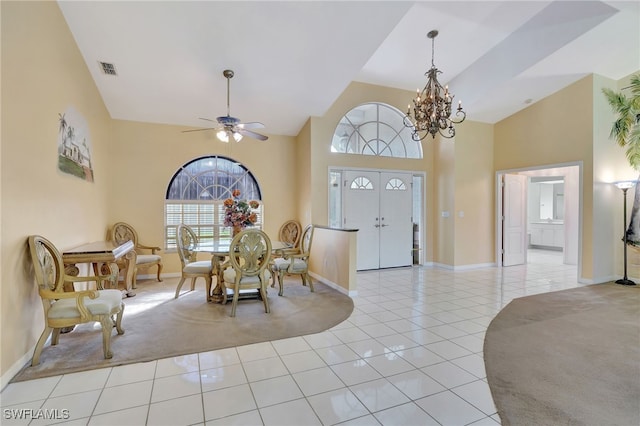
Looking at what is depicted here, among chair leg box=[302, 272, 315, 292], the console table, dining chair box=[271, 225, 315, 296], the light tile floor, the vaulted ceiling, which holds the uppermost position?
the vaulted ceiling

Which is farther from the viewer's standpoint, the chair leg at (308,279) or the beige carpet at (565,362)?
the chair leg at (308,279)

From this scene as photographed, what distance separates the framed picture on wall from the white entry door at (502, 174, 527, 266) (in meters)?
7.81

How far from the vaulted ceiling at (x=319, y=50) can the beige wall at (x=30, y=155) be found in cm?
70

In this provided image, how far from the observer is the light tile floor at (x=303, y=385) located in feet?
6.18

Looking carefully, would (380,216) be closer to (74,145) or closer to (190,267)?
(190,267)

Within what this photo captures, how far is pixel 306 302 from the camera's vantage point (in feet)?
13.7

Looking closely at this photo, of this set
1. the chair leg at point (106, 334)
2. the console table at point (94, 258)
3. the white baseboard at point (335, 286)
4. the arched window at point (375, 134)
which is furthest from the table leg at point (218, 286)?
the arched window at point (375, 134)

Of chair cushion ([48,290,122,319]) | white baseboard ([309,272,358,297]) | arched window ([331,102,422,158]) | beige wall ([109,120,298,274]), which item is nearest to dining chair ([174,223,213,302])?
chair cushion ([48,290,122,319])

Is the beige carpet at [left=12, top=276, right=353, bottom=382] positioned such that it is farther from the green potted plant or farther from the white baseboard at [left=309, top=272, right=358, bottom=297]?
the green potted plant

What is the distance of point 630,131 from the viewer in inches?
206

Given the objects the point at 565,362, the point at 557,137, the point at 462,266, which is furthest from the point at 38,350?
the point at 557,137

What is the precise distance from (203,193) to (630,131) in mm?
7728

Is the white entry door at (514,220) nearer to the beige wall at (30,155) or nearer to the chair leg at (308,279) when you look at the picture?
the chair leg at (308,279)

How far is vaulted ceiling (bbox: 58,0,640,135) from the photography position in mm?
3617
